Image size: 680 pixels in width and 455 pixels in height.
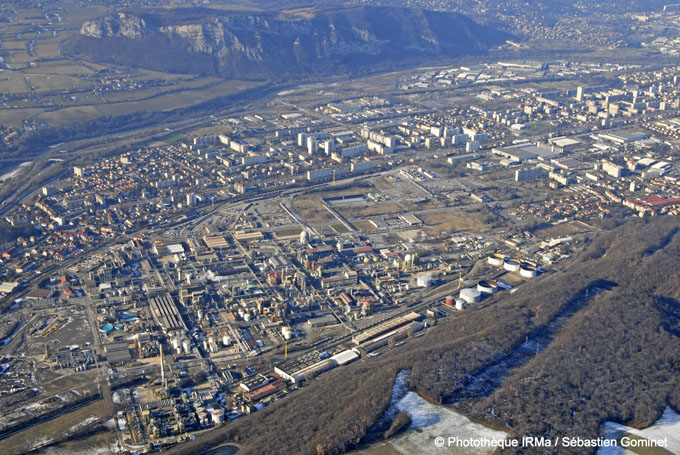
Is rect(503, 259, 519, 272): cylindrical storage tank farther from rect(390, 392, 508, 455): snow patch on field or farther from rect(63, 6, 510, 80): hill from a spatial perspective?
rect(63, 6, 510, 80): hill

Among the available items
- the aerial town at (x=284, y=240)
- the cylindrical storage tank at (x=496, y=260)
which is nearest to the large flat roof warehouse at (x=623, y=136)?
the aerial town at (x=284, y=240)

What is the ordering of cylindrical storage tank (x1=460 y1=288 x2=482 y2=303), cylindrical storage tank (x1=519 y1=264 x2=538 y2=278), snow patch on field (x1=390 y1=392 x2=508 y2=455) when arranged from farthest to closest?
cylindrical storage tank (x1=519 y1=264 x2=538 y2=278), cylindrical storage tank (x1=460 y1=288 x2=482 y2=303), snow patch on field (x1=390 y1=392 x2=508 y2=455)

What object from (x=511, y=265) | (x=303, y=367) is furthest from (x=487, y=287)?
(x=303, y=367)

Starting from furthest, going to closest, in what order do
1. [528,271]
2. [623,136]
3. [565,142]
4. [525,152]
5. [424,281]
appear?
1. [623,136]
2. [565,142]
3. [525,152]
4. [528,271]
5. [424,281]

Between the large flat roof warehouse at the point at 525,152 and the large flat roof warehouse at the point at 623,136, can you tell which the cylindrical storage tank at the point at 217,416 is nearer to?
the large flat roof warehouse at the point at 525,152

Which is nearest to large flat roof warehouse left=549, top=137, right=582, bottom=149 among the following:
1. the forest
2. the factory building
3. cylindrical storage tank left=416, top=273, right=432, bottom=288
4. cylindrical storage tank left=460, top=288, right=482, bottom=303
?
the forest

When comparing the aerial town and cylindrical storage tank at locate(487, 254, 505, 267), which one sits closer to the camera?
the aerial town

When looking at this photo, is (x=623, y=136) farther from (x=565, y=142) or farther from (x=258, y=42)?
(x=258, y=42)
